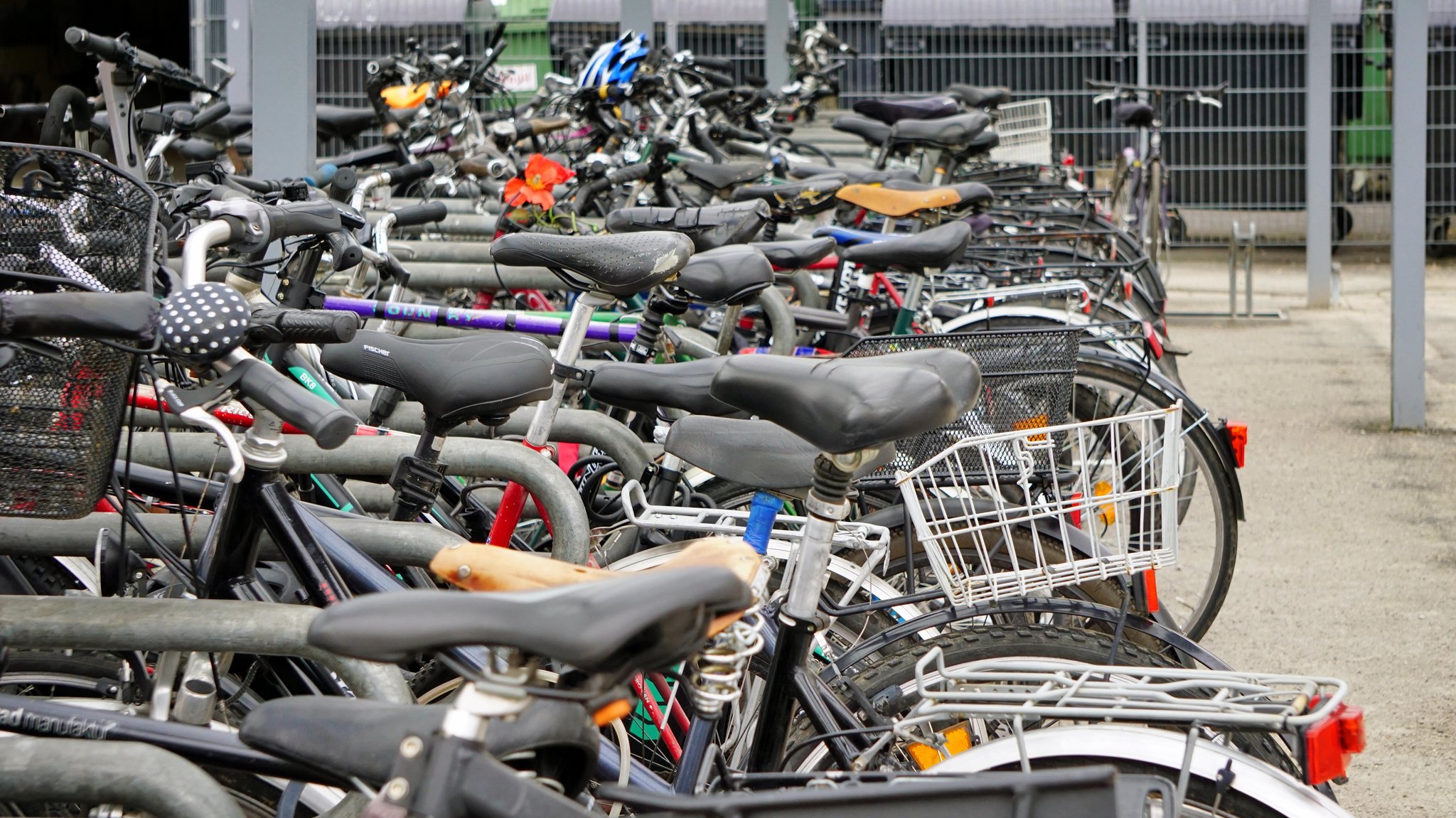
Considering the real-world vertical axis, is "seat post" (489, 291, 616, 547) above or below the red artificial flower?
below

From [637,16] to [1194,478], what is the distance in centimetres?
506

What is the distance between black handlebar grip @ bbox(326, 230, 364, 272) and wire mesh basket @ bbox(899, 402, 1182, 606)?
3.48 feet

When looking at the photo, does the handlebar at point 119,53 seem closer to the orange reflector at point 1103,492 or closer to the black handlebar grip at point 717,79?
the orange reflector at point 1103,492

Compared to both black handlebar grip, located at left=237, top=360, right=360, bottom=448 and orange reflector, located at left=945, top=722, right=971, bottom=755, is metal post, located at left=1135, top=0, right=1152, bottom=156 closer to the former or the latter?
orange reflector, located at left=945, top=722, right=971, bottom=755

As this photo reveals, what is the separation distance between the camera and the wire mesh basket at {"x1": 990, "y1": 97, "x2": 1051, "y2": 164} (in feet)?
34.5

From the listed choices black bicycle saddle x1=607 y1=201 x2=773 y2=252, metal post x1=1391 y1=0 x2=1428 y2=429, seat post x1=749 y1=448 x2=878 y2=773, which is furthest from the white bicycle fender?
metal post x1=1391 y1=0 x2=1428 y2=429

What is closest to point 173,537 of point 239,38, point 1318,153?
point 239,38

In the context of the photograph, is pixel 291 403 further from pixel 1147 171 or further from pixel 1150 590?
pixel 1147 171

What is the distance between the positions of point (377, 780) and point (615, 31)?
12068 millimetres

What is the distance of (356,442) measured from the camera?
255 cm

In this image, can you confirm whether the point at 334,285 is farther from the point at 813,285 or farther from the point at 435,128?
the point at 435,128

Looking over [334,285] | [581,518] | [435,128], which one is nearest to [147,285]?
[581,518]

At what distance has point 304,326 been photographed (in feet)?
6.34

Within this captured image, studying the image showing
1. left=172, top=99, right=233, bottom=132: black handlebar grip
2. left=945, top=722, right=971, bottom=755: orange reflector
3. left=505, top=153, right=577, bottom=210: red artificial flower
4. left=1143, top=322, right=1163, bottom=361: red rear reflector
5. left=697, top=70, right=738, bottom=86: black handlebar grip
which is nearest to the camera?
left=945, top=722, right=971, bottom=755: orange reflector
